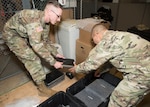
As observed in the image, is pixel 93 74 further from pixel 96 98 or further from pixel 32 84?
pixel 32 84

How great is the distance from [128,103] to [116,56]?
0.42m

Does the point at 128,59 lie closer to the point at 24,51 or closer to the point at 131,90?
the point at 131,90

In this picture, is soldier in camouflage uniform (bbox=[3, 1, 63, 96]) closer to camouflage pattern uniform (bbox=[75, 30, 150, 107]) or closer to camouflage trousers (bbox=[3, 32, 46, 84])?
camouflage trousers (bbox=[3, 32, 46, 84])

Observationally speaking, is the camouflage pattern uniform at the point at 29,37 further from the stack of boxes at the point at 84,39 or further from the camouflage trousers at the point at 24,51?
the stack of boxes at the point at 84,39

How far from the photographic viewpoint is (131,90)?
1070mm

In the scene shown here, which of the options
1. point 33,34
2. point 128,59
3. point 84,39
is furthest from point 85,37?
point 128,59

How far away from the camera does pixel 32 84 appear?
6.49 feet

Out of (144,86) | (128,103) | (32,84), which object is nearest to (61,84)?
(32,84)

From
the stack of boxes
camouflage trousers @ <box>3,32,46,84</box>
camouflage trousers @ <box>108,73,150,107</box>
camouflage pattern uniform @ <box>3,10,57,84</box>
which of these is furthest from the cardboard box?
camouflage trousers @ <box>108,73,150,107</box>

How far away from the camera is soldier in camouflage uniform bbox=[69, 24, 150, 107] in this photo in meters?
1.03

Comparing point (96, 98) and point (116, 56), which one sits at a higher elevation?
point (116, 56)

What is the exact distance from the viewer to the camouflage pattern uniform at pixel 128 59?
3.37 ft

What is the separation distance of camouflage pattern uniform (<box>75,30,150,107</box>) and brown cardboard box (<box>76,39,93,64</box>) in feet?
2.79

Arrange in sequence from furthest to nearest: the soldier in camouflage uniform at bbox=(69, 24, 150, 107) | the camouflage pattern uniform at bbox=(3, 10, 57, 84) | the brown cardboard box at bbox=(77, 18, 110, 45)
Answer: the brown cardboard box at bbox=(77, 18, 110, 45), the camouflage pattern uniform at bbox=(3, 10, 57, 84), the soldier in camouflage uniform at bbox=(69, 24, 150, 107)
